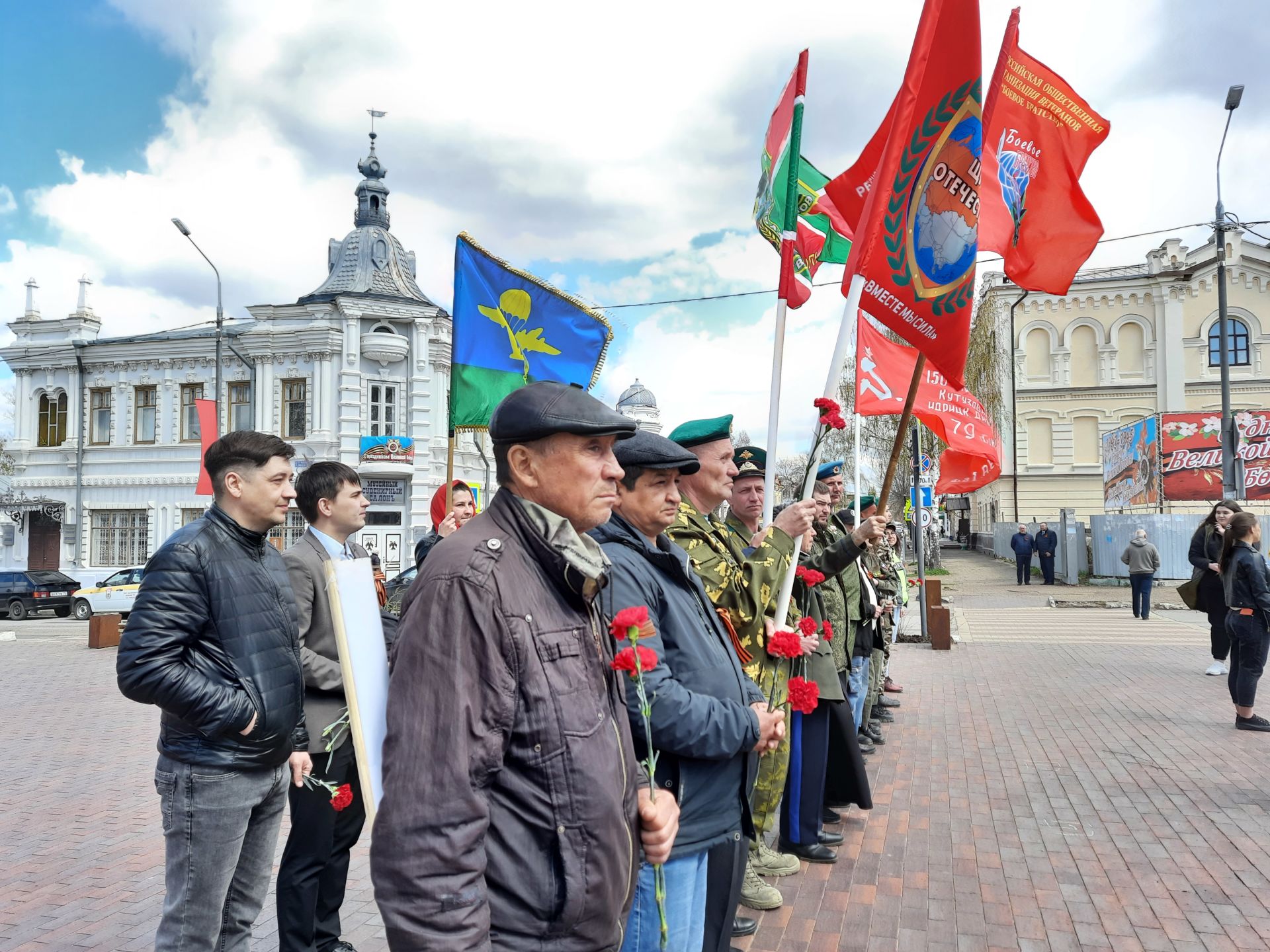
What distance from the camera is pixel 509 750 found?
5.60ft

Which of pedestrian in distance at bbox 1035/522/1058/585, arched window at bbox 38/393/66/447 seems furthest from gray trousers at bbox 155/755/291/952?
arched window at bbox 38/393/66/447

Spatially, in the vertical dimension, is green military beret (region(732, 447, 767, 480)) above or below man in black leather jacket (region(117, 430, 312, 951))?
above

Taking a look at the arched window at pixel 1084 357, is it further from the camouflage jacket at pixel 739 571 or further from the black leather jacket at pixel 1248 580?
the camouflage jacket at pixel 739 571

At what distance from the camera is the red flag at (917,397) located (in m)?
6.61

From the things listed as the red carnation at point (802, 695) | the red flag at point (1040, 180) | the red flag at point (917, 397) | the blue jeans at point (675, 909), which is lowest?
the blue jeans at point (675, 909)

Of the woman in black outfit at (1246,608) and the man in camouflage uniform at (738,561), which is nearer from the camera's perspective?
the man in camouflage uniform at (738,561)

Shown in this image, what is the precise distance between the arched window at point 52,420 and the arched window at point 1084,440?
4416cm

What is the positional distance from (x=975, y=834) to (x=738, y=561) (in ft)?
10.6

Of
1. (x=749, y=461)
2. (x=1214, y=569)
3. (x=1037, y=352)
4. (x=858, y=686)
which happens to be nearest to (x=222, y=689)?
(x=749, y=461)

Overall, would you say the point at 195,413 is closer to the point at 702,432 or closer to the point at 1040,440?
the point at 702,432

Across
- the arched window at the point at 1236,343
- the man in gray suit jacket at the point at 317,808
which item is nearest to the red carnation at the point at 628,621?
the man in gray suit jacket at the point at 317,808

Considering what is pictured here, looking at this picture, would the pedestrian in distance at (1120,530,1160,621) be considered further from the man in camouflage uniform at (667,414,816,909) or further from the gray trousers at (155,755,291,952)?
the gray trousers at (155,755,291,952)

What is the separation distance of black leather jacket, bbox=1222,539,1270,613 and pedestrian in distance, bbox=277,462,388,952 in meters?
7.82

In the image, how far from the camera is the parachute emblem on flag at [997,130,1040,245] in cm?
620
